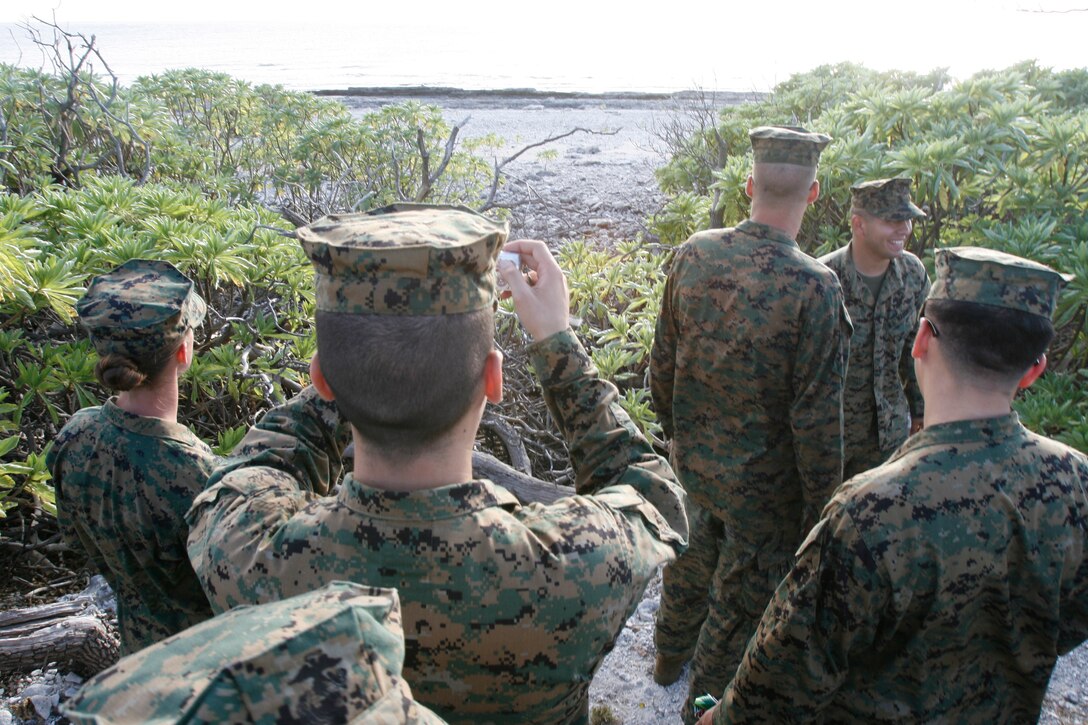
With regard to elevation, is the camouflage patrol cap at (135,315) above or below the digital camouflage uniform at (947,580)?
above

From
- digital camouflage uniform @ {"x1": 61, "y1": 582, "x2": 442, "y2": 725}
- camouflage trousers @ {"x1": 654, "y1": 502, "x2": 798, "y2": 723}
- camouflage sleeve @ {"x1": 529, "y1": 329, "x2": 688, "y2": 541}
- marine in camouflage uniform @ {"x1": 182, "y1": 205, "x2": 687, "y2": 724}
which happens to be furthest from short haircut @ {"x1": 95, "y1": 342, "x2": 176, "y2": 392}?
camouflage trousers @ {"x1": 654, "y1": 502, "x2": 798, "y2": 723}

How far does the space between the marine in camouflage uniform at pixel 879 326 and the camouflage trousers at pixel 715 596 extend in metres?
0.80

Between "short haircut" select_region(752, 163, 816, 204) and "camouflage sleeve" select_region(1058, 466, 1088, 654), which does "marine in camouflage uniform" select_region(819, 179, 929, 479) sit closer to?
"short haircut" select_region(752, 163, 816, 204)

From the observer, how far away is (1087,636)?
2061 millimetres

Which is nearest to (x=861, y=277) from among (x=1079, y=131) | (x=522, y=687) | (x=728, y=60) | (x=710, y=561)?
(x=710, y=561)

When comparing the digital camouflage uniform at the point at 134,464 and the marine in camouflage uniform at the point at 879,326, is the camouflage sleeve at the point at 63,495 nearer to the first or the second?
the digital camouflage uniform at the point at 134,464

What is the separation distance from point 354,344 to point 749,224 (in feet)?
7.46

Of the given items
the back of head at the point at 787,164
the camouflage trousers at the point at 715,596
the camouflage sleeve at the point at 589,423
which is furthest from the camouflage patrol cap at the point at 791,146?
the camouflage sleeve at the point at 589,423

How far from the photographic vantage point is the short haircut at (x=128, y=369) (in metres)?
2.16

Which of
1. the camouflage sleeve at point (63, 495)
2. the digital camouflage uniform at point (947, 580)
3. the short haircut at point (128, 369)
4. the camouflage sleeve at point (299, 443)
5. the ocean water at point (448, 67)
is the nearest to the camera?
the camouflage sleeve at point (299, 443)

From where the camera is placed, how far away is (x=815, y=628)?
1983mm

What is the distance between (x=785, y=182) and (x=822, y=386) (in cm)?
85

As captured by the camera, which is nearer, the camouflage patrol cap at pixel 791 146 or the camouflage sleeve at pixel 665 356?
the camouflage patrol cap at pixel 791 146

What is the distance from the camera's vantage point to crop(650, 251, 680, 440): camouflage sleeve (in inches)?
137
